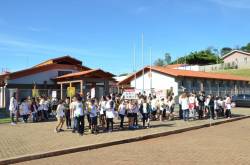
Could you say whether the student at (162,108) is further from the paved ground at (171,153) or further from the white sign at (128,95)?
the paved ground at (171,153)

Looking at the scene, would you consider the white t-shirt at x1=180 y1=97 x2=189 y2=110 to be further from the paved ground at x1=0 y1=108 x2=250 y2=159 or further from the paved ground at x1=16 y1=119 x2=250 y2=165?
the paved ground at x1=16 y1=119 x2=250 y2=165

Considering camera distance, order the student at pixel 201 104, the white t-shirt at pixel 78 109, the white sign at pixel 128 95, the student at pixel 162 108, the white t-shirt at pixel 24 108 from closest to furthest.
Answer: the white t-shirt at pixel 78 109, the white sign at pixel 128 95, the white t-shirt at pixel 24 108, the student at pixel 162 108, the student at pixel 201 104

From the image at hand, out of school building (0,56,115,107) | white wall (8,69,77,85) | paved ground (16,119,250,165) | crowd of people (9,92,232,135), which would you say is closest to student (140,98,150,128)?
crowd of people (9,92,232,135)

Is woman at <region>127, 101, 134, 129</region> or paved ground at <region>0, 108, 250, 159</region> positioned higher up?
woman at <region>127, 101, 134, 129</region>

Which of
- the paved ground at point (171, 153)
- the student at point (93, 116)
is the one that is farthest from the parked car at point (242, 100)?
the student at point (93, 116)

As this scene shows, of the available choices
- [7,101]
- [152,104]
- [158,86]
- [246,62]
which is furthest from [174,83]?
[246,62]

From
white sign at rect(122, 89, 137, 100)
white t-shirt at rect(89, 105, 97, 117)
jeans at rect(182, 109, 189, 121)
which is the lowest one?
jeans at rect(182, 109, 189, 121)

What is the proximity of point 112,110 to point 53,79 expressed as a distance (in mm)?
20107

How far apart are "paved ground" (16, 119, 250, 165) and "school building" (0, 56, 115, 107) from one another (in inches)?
637

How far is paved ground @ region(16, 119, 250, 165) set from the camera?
34.2 ft

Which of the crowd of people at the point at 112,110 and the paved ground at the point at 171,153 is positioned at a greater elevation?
the crowd of people at the point at 112,110

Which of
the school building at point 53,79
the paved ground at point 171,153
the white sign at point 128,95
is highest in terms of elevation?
the school building at point 53,79

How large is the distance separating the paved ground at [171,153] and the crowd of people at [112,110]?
2.68 meters

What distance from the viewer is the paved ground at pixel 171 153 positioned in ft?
34.2
